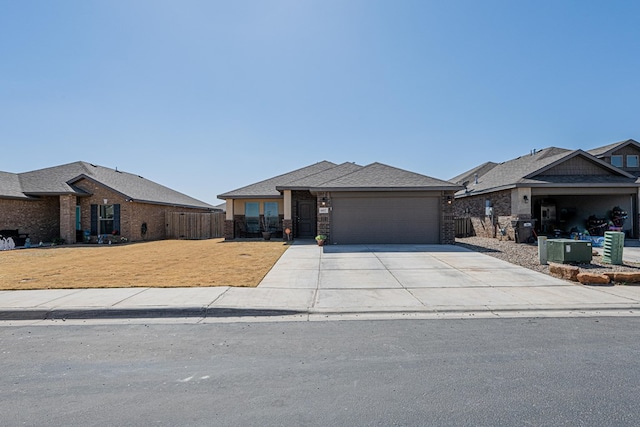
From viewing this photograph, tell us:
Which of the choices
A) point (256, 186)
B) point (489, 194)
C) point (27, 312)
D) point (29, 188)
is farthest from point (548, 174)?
point (29, 188)

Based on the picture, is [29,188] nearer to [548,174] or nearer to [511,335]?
[511,335]

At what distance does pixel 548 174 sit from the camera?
723 inches

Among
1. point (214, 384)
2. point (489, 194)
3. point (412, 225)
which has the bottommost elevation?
point (214, 384)

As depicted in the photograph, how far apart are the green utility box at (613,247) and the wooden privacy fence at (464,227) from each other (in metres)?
11.5

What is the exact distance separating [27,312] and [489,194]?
2094 cm

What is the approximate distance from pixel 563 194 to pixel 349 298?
1639cm

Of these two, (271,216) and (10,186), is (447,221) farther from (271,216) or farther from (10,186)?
(10,186)

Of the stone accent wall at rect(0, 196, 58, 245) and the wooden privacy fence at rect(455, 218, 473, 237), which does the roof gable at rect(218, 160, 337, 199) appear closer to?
the wooden privacy fence at rect(455, 218, 473, 237)

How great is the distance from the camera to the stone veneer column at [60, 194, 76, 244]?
19656 millimetres

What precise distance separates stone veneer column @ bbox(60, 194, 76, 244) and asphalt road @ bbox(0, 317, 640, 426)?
56.9 feet

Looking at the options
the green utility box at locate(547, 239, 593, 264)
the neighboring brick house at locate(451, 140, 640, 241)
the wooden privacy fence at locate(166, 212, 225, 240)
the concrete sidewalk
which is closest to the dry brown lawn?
the concrete sidewalk

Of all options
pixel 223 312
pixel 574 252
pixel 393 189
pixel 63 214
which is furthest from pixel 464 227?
pixel 63 214

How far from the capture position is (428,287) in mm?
7812

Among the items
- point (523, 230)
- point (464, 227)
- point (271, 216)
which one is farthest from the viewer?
point (464, 227)
